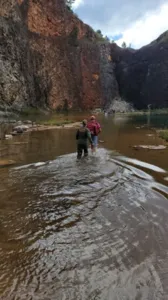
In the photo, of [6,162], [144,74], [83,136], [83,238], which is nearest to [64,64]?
[144,74]

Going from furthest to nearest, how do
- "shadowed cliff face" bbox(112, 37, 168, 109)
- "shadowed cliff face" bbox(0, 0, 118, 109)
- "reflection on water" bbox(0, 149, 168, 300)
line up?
1. "shadowed cliff face" bbox(112, 37, 168, 109)
2. "shadowed cliff face" bbox(0, 0, 118, 109)
3. "reflection on water" bbox(0, 149, 168, 300)

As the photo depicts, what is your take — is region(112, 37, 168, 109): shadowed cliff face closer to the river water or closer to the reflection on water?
the river water

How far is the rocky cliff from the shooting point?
1648 inches

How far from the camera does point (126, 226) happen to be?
22.2 feet

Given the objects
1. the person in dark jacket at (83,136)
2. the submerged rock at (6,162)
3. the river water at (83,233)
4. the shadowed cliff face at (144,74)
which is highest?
the shadowed cliff face at (144,74)

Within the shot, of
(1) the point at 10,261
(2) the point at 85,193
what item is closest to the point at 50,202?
(2) the point at 85,193

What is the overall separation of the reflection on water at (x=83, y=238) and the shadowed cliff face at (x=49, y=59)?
97.7ft

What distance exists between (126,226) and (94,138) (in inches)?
405

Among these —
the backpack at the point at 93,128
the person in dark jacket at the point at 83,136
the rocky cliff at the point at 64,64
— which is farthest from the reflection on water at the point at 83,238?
the rocky cliff at the point at 64,64

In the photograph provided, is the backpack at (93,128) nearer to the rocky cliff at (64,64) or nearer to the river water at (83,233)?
the river water at (83,233)

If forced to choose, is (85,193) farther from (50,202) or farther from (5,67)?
(5,67)

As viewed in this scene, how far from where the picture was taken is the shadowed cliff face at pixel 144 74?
3253 inches

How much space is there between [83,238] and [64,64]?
60.3 m

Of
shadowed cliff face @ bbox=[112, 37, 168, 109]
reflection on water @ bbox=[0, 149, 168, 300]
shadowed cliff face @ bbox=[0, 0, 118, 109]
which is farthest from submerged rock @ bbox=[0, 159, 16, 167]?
shadowed cliff face @ bbox=[112, 37, 168, 109]
